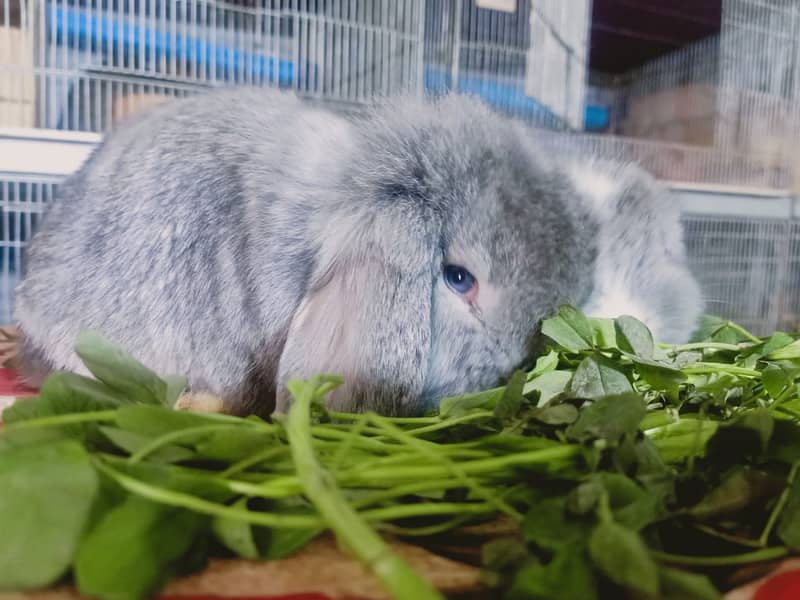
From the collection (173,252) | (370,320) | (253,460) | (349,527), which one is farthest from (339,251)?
(349,527)

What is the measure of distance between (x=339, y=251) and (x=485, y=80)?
1.67m

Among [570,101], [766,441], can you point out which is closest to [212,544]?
[766,441]

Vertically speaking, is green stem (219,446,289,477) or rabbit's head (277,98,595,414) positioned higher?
rabbit's head (277,98,595,414)

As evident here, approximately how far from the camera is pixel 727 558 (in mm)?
532

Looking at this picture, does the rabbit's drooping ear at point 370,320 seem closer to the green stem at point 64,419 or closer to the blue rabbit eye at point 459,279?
the blue rabbit eye at point 459,279

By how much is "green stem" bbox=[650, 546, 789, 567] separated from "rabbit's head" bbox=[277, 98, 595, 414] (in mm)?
424

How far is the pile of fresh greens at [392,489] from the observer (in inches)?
17.6

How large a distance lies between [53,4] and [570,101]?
5.81ft

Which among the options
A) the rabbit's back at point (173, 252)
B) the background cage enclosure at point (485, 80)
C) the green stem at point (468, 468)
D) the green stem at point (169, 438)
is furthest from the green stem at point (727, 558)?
the background cage enclosure at point (485, 80)

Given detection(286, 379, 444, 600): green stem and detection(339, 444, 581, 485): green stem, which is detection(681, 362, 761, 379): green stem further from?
detection(286, 379, 444, 600): green stem

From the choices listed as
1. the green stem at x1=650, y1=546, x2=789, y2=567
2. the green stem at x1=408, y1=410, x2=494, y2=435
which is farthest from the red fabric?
the green stem at x1=408, y1=410, x2=494, y2=435

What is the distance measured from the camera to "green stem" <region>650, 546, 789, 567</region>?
0.51 metres

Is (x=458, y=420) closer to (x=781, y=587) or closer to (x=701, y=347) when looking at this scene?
(x=781, y=587)

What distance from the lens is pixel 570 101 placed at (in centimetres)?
255
